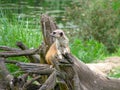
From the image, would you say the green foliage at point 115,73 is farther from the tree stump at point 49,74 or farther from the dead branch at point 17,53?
the dead branch at point 17,53

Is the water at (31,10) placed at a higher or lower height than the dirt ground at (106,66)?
lower

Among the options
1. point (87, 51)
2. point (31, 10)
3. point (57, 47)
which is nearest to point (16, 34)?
point (87, 51)

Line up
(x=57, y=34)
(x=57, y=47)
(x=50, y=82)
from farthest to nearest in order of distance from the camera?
1. (x=57, y=34)
2. (x=57, y=47)
3. (x=50, y=82)

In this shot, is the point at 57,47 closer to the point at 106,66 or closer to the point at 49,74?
the point at 49,74

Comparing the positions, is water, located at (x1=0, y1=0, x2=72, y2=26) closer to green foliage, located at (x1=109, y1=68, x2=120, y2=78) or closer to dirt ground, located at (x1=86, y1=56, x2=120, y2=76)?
dirt ground, located at (x1=86, y1=56, x2=120, y2=76)

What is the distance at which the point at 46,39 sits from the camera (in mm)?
4203

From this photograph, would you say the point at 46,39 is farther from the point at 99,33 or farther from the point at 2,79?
the point at 99,33

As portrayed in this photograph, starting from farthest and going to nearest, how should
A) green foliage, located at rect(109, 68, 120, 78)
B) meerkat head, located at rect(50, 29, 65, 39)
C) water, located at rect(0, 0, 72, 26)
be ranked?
water, located at rect(0, 0, 72, 26)
green foliage, located at rect(109, 68, 120, 78)
meerkat head, located at rect(50, 29, 65, 39)

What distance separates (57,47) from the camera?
4.07 metres

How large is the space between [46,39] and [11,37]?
377 cm

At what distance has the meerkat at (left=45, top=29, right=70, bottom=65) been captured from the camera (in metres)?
3.97

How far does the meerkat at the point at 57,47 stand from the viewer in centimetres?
397

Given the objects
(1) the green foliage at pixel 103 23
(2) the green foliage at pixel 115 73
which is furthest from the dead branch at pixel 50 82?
(1) the green foliage at pixel 103 23

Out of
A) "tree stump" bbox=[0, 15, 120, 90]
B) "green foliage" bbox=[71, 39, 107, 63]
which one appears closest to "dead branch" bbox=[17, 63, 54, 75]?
"tree stump" bbox=[0, 15, 120, 90]
